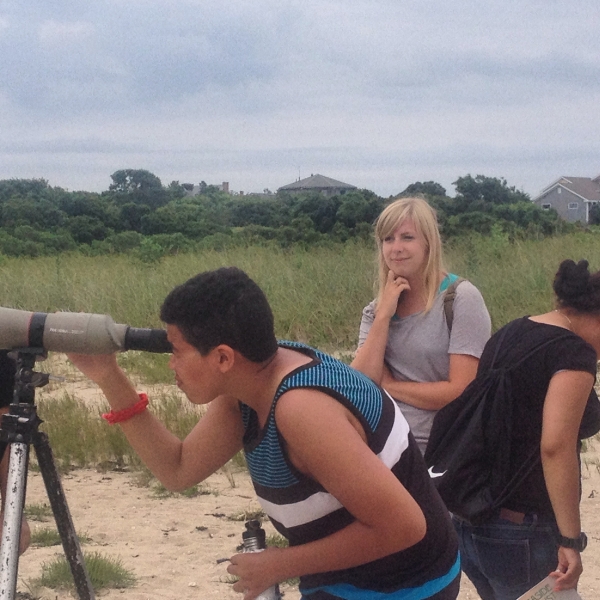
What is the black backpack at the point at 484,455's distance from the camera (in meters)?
1.96

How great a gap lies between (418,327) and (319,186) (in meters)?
23.0

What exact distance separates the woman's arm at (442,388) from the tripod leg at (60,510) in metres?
1.12

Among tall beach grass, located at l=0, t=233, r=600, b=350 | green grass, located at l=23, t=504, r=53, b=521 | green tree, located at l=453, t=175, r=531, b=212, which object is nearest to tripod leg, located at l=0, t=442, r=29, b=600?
green grass, located at l=23, t=504, r=53, b=521

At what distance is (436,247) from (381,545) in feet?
4.80

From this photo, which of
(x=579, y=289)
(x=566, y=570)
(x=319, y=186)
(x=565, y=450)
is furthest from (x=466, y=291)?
(x=319, y=186)

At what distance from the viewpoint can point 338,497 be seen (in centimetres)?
Answer: 132

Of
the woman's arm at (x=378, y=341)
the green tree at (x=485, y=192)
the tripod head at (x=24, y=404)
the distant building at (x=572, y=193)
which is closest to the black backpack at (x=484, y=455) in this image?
the woman's arm at (x=378, y=341)

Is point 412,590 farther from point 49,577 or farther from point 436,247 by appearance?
point 49,577

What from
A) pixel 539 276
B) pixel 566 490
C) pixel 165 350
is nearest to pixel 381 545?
pixel 165 350

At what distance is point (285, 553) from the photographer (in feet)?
4.55

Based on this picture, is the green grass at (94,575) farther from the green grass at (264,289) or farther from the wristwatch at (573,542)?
the wristwatch at (573,542)

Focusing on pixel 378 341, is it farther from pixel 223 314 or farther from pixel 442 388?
pixel 223 314

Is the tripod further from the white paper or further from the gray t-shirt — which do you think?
the gray t-shirt

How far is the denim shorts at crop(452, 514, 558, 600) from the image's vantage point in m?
1.97
